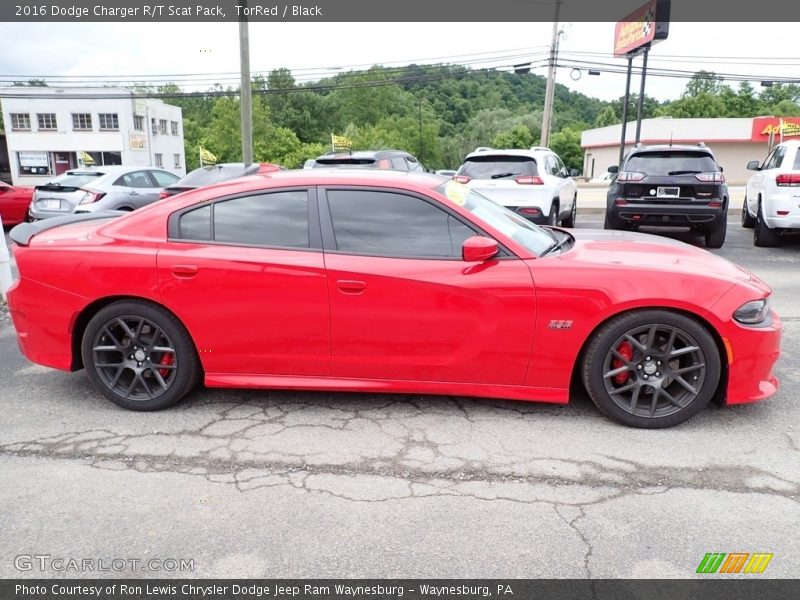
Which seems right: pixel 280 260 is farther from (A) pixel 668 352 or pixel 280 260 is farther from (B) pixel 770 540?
(B) pixel 770 540

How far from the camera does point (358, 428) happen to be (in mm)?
3715

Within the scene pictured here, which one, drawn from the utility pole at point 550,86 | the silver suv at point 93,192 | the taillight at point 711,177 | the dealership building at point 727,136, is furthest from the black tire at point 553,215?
the dealership building at point 727,136

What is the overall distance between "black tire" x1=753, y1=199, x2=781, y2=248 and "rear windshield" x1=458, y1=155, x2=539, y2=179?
12.7ft

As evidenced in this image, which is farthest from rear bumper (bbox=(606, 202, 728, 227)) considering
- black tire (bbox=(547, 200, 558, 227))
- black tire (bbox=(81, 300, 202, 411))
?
black tire (bbox=(81, 300, 202, 411))

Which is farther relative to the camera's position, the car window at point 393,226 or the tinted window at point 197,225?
the tinted window at point 197,225

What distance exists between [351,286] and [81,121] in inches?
2327

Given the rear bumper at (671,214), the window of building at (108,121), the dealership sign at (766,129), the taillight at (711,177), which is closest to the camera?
the taillight at (711,177)

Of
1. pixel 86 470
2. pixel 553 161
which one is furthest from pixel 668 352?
pixel 553 161

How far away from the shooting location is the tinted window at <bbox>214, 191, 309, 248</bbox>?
151 inches

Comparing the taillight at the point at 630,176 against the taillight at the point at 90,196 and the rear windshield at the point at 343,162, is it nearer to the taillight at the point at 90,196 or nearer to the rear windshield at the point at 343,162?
the rear windshield at the point at 343,162

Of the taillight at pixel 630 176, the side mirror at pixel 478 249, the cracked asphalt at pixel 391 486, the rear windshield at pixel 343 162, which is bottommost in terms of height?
the cracked asphalt at pixel 391 486

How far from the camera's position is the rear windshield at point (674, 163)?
9734 millimetres

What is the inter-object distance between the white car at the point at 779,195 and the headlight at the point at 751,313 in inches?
274

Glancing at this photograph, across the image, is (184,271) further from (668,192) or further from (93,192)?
(93,192)
